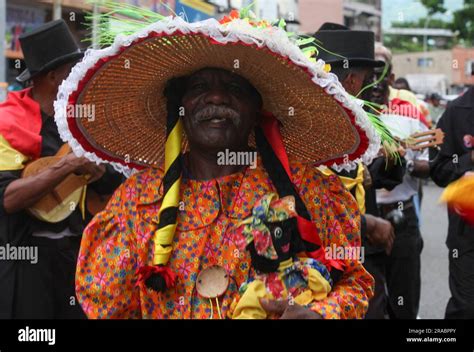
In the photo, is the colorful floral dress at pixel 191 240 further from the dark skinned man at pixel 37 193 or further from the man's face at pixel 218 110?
the dark skinned man at pixel 37 193

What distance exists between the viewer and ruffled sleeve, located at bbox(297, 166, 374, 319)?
124 inches

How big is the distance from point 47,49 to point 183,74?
6.44 feet

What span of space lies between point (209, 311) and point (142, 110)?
92cm

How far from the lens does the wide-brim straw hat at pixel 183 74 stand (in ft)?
9.68

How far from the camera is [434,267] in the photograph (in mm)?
10570

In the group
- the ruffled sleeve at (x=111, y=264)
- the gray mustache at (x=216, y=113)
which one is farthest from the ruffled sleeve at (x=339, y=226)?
the ruffled sleeve at (x=111, y=264)

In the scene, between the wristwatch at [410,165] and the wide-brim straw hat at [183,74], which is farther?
the wristwatch at [410,165]

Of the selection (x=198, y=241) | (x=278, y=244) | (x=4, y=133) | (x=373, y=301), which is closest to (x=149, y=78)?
(x=198, y=241)

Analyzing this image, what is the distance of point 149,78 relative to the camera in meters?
3.36

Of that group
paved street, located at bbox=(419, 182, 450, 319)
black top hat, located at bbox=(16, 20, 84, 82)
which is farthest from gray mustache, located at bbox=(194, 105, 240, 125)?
paved street, located at bbox=(419, 182, 450, 319)

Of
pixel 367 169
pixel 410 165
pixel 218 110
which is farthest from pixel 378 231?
pixel 218 110

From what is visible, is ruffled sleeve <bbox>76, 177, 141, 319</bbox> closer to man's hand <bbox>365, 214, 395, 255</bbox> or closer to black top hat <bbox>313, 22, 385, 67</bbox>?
man's hand <bbox>365, 214, 395, 255</bbox>

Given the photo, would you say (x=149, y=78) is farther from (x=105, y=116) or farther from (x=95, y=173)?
(x=95, y=173)

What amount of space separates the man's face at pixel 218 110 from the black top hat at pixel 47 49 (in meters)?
1.88
